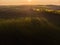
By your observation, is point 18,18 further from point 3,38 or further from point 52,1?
point 52,1

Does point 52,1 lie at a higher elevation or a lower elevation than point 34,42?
higher

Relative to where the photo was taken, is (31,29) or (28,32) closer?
(28,32)

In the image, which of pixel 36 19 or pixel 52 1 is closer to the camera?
pixel 36 19

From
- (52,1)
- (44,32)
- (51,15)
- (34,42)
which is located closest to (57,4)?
(52,1)

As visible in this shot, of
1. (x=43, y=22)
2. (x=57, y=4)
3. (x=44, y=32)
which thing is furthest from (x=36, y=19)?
(x=57, y=4)

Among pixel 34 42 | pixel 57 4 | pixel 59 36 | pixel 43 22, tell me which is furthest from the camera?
pixel 57 4

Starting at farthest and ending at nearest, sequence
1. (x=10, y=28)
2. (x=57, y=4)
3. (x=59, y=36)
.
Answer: (x=57, y=4)
(x=10, y=28)
(x=59, y=36)
